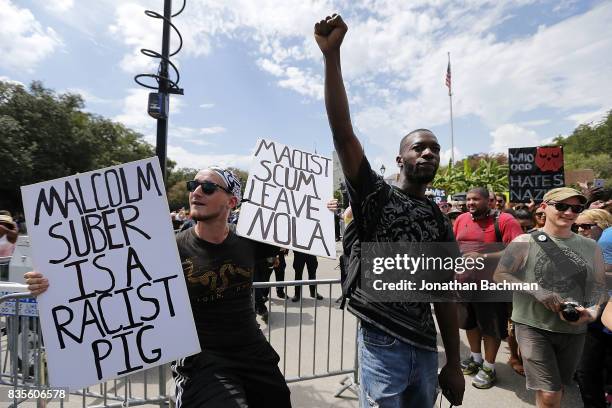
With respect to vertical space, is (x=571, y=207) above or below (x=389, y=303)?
above

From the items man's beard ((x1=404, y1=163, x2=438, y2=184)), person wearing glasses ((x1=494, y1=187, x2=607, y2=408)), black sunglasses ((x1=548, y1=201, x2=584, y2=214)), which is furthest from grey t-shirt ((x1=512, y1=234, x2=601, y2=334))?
man's beard ((x1=404, y1=163, x2=438, y2=184))

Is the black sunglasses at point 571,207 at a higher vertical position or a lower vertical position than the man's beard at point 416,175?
lower

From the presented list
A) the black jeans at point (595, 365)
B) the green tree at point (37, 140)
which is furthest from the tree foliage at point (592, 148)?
the green tree at point (37, 140)

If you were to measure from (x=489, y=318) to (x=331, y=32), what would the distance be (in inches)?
139

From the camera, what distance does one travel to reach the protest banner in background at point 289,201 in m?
2.52

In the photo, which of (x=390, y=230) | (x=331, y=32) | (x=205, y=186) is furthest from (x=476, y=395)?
(x=331, y=32)

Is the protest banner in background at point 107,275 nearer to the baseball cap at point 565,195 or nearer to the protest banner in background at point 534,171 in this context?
the baseball cap at point 565,195

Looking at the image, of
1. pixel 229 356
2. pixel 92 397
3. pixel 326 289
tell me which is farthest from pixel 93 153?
pixel 229 356

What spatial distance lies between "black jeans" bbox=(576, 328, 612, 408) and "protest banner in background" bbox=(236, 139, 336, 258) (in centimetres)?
244

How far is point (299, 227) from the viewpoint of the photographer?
271 centimetres

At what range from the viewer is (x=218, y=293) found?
2037 mm

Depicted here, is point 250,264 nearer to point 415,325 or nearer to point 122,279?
point 122,279

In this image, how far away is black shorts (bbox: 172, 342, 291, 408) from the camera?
1.85 metres

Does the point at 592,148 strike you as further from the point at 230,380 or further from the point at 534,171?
the point at 230,380
